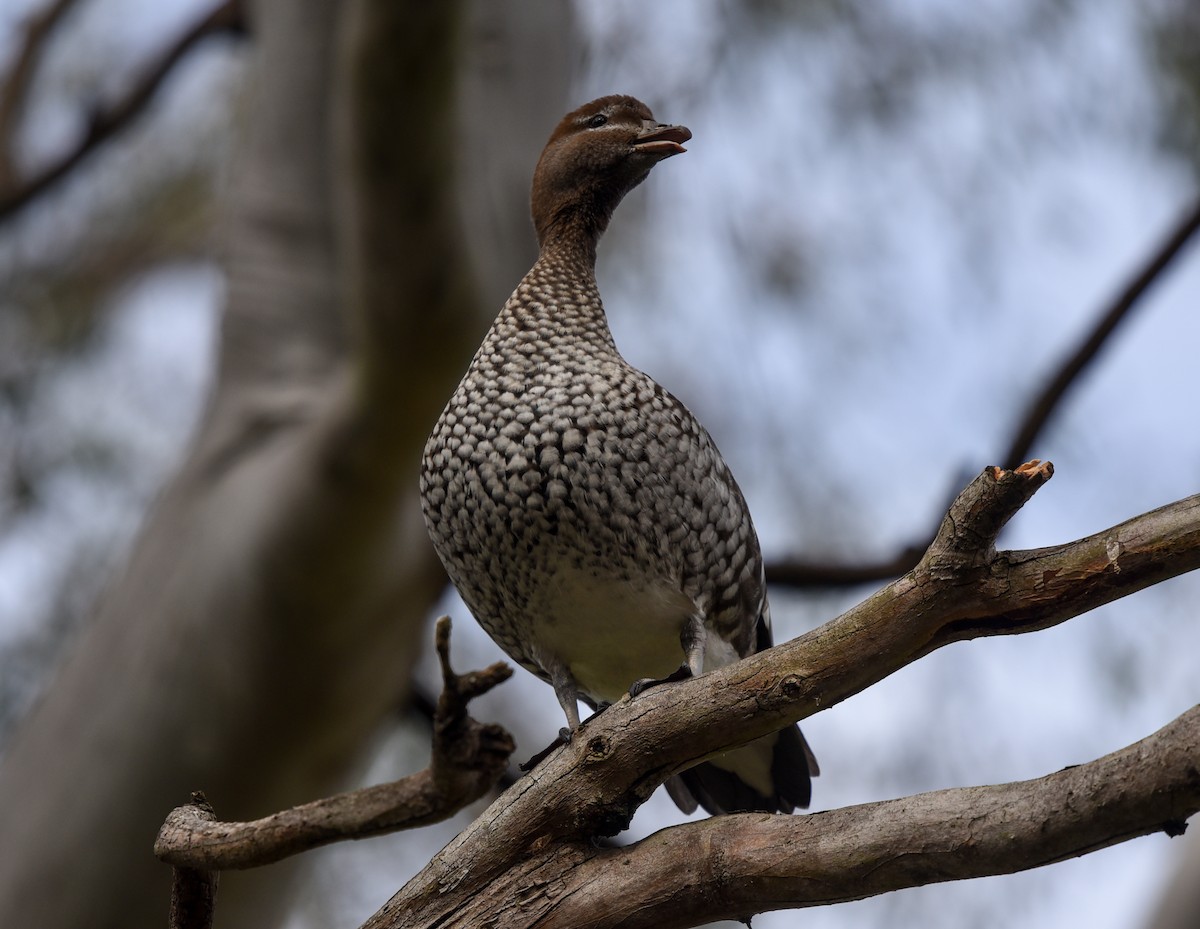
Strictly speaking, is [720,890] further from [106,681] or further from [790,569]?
[106,681]

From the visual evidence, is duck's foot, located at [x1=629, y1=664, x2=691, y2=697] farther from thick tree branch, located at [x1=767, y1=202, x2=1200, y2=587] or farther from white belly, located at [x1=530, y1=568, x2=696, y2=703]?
thick tree branch, located at [x1=767, y1=202, x2=1200, y2=587]

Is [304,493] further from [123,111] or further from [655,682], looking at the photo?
[123,111]

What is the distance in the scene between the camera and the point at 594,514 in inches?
125

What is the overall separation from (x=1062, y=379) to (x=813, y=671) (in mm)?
2950

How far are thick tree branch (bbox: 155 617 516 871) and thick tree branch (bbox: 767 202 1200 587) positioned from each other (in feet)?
6.93

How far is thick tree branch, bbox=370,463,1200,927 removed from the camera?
2.31 metres

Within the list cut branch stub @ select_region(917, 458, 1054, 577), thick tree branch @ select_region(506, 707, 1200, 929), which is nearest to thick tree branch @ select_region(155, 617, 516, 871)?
thick tree branch @ select_region(506, 707, 1200, 929)

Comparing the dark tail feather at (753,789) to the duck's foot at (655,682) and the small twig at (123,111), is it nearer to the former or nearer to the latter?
the duck's foot at (655,682)

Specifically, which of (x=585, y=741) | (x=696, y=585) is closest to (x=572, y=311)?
(x=696, y=585)

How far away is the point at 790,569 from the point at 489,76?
2192 mm

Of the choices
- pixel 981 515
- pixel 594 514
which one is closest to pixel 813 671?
pixel 981 515

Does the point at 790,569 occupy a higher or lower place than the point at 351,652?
lower

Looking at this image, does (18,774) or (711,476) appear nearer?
(711,476)

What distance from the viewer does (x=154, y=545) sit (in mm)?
5578
